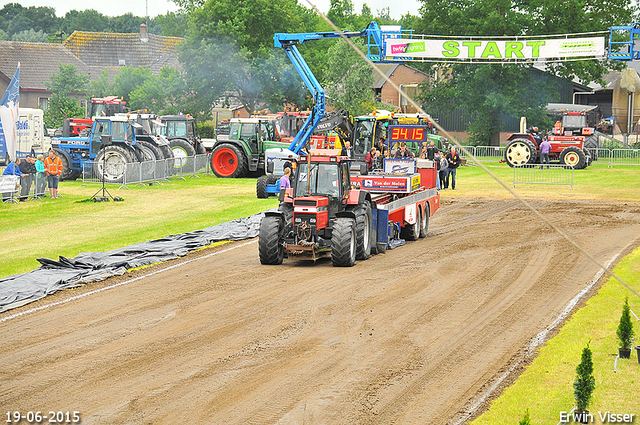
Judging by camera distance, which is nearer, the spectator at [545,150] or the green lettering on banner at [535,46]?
the spectator at [545,150]

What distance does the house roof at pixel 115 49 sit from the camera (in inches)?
2948

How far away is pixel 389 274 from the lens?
14.7 m

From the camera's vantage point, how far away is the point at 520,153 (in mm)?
40812

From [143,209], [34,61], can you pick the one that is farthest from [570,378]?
[34,61]

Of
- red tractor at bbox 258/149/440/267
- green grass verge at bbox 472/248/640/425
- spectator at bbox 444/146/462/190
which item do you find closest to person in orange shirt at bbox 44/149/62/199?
red tractor at bbox 258/149/440/267

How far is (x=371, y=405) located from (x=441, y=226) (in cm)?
1438

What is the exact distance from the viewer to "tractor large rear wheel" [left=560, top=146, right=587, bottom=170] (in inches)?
1569

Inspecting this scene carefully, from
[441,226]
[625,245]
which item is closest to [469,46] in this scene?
[441,226]

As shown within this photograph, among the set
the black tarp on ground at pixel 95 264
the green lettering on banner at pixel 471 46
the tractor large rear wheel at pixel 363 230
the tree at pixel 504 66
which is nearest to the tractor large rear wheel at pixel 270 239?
the tractor large rear wheel at pixel 363 230

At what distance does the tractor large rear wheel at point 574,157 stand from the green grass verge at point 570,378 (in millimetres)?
29480

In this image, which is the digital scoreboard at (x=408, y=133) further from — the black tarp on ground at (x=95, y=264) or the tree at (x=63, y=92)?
the tree at (x=63, y=92)

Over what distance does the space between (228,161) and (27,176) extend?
10.4 metres

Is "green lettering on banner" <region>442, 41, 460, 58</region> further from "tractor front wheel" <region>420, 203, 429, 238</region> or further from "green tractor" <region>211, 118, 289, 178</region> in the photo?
"tractor front wheel" <region>420, 203, 429, 238</region>

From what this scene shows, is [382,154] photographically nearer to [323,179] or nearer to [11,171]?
[11,171]
